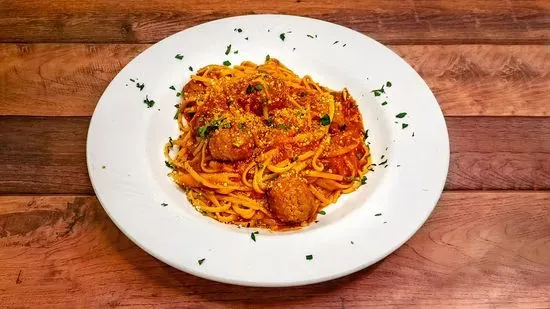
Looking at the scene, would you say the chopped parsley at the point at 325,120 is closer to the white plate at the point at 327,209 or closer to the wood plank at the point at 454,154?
the white plate at the point at 327,209

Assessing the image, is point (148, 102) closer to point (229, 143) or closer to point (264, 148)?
point (229, 143)

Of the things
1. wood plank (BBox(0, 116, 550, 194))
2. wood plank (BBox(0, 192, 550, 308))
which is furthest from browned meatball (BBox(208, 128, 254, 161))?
wood plank (BBox(0, 116, 550, 194))

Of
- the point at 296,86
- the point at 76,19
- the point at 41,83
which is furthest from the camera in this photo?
the point at 76,19

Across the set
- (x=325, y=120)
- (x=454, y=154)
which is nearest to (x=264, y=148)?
Answer: (x=325, y=120)

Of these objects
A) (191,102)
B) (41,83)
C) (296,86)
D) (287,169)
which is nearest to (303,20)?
(296,86)

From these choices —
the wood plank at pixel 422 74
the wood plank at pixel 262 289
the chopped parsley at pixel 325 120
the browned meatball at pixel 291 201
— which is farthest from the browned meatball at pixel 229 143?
the wood plank at pixel 422 74

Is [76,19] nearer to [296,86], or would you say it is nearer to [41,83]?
[41,83]
